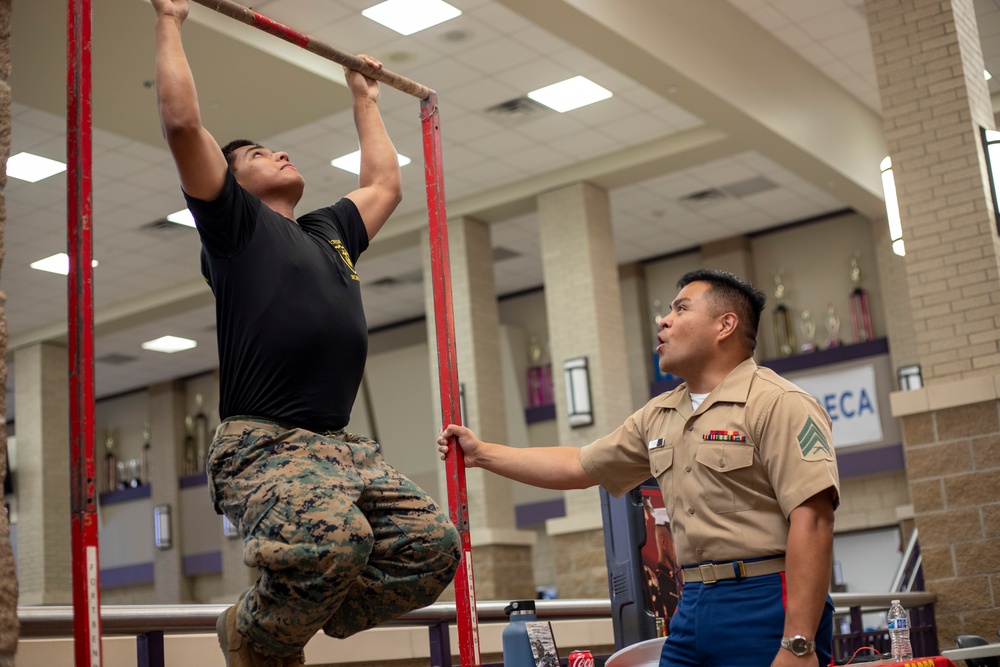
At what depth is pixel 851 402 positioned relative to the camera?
13.6 m

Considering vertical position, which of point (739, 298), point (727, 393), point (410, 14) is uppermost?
point (410, 14)

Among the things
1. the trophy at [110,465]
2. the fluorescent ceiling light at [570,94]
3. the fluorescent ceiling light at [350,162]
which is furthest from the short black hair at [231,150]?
the trophy at [110,465]

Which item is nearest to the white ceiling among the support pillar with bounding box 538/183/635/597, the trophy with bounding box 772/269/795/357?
the support pillar with bounding box 538/183/635/597

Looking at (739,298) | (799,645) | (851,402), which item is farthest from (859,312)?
(799,645)

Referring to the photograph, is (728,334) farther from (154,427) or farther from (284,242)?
(154,427)

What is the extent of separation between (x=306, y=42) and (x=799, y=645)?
2002mm

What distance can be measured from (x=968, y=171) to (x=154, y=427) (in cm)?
1573

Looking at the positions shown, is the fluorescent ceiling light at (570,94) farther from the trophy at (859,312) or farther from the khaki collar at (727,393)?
the khaki collar at (727,393)

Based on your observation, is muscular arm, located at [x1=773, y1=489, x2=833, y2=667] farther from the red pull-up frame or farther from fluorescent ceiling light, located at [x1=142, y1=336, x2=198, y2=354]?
fluorescent ceiling light, located at [x1=142, y1=336, x2=198, y2=354]

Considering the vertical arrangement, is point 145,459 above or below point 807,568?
above

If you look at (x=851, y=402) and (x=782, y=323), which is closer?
(x=851, y=402)

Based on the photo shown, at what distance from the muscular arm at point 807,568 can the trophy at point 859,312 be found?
1190 cm

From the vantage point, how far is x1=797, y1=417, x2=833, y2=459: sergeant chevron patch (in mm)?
2674

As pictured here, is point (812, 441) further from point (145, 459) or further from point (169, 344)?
point (145, 459)
